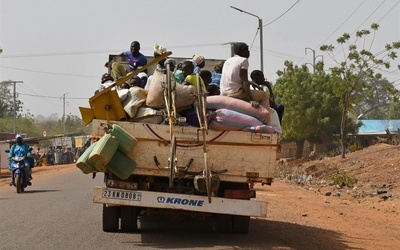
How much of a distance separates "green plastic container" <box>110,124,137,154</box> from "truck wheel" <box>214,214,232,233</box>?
2.02m

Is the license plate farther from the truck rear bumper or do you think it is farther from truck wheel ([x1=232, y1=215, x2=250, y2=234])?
truck wheel ([x1=232, y1=215, x2=250, y2=234])

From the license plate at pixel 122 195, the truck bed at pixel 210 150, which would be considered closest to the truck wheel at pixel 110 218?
the license plate at pixel 122 195

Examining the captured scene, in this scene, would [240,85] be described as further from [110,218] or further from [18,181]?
[18,181]

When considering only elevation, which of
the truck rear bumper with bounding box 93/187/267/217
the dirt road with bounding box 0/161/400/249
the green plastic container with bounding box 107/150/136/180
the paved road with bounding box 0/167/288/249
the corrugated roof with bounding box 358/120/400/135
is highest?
the corrugated roof with bounding box 358/120/400/135

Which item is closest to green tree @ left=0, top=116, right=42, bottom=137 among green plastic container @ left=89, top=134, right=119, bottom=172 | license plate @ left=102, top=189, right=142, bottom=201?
license plate @ left=102, top=189, right=142, bottom=201

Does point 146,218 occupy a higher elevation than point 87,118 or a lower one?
lower

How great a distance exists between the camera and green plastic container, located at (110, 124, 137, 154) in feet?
30.8

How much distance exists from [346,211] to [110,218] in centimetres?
812

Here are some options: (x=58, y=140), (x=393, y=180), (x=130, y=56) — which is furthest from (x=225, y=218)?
(x=58, y=140)

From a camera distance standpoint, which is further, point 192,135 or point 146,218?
point 146,218

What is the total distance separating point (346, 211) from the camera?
17.4m

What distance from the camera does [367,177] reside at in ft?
91.4

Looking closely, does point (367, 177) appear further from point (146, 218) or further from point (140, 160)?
point (140, 160)

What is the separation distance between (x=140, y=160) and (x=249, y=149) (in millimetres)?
1405
